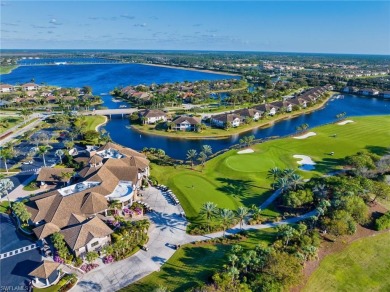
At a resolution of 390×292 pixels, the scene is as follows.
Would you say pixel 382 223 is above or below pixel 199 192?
above

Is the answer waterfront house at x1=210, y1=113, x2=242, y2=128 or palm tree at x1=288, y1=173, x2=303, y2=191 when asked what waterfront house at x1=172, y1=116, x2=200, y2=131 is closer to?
waterfront house at x1=210, y1=113, x2=242, y2=128

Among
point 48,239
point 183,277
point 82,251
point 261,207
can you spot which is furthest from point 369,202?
point 48,239

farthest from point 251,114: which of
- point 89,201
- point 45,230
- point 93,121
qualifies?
point 45,230

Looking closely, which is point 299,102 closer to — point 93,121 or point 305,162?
point 305,162

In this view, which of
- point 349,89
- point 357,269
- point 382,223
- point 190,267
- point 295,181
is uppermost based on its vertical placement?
point 349,89

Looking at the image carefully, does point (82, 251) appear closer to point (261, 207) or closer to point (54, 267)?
point (54, 267)

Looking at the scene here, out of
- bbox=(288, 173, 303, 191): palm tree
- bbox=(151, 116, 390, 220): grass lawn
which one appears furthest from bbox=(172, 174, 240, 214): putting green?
bbox=(288, 173, 303, 191): palm tree
